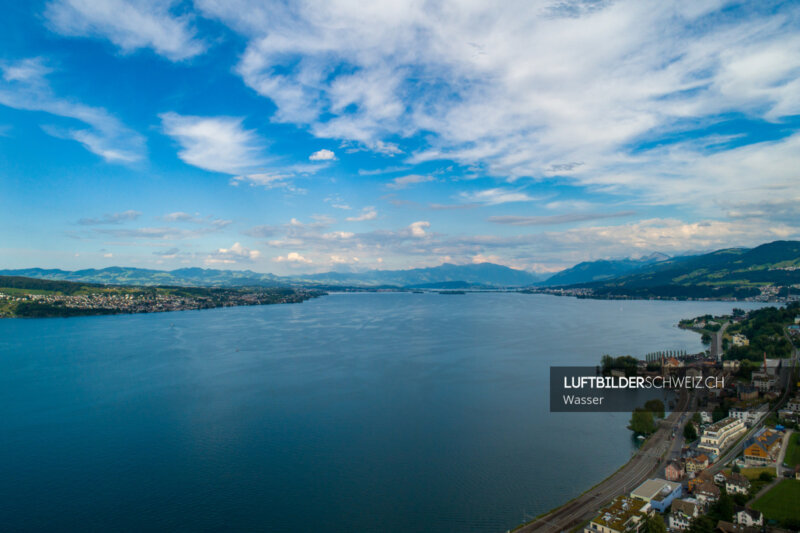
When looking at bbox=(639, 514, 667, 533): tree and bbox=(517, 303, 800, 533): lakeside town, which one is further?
bbox=(517, 303, 800, 533): lakeside town

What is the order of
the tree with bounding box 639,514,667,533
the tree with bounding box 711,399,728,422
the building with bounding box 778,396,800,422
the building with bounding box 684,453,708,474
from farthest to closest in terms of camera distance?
1. the tree with bounding box 711,399,728,422
2. the building with bounding box 778,396,800,422
3. the building with bounding box 684,453,708,474
4. the tree with bounding box 639,514,667,533

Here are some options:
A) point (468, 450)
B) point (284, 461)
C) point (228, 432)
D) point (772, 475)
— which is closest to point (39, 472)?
point (228, 432)

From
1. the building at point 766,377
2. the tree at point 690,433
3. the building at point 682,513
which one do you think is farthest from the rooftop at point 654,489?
the building at point 766,377

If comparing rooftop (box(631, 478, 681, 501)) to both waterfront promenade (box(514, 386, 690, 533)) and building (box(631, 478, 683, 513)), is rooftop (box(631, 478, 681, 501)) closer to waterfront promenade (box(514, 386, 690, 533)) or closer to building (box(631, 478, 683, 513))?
building (box(631, 478, 683, 513))

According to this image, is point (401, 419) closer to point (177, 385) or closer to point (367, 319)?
point (177, 385)

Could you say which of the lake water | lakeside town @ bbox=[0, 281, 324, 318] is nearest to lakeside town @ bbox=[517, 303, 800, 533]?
the lake water

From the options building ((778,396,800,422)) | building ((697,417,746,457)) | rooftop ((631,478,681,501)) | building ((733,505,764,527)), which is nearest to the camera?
building ((733,505,764,527))
